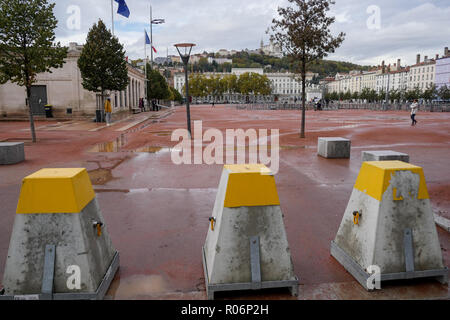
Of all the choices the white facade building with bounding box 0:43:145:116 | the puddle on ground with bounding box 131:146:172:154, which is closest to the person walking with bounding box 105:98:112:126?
the white facade building with bounding box 0:43:145:116

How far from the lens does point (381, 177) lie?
11.6 ft

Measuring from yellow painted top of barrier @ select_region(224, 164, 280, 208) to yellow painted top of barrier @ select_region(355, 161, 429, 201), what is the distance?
1088mm

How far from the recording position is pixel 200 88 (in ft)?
428

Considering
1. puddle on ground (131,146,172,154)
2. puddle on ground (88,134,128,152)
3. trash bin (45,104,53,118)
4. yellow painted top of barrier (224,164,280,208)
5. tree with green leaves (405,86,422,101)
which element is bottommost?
puddle on ground (131,146,172,154)

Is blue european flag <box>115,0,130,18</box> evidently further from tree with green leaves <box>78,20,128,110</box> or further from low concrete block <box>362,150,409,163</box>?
low concrete block <box>362,150,409,163</box>

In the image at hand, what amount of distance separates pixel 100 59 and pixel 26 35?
12.6m

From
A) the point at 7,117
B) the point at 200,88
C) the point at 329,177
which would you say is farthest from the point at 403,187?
the point at 200,88

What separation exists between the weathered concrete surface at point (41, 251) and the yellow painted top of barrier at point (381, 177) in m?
2.87

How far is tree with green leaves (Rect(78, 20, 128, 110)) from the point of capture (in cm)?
2605

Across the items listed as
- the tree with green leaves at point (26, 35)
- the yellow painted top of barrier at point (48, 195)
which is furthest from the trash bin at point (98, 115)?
the yellow painted top of barrier at point (48, 195)

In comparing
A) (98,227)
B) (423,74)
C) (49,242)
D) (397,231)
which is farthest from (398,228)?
(423,74)

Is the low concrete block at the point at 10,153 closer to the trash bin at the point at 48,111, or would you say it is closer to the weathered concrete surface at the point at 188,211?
the weathered concrete surface at the point at 188,211

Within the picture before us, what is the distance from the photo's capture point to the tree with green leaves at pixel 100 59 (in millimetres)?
26047
